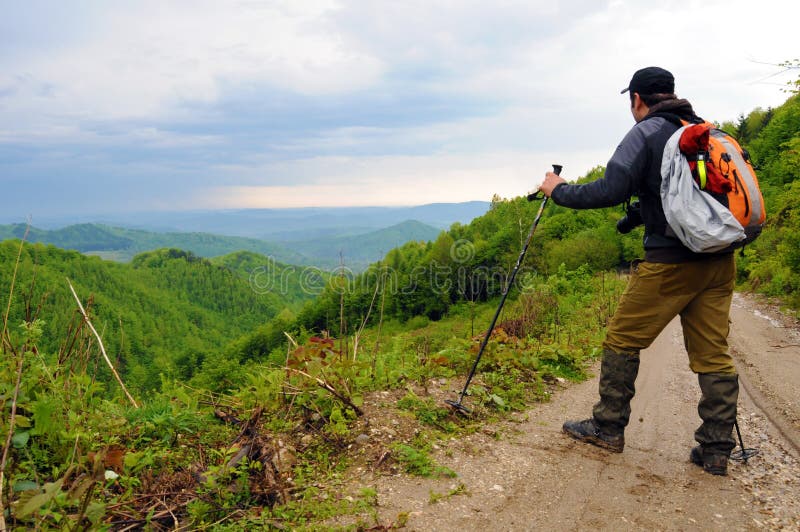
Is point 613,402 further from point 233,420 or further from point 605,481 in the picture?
point 233,420

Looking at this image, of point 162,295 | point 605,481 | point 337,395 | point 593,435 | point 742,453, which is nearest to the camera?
point 605,481

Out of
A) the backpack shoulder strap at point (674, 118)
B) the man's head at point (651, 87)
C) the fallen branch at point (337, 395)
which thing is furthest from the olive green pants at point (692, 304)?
the fallen branch at point (337, 395)

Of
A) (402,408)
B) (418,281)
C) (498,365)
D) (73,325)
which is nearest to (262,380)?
(402,408)

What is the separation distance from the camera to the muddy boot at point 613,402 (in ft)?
11.7

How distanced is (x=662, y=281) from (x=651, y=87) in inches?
55.0

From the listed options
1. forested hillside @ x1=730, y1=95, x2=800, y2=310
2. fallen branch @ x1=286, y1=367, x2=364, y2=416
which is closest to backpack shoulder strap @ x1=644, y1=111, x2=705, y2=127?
fallen branch @ x1=286, y1=367, x2=364, y2=416

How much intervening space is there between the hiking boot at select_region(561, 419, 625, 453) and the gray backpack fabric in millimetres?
1583

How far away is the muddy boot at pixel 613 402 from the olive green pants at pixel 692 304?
0.56 feet

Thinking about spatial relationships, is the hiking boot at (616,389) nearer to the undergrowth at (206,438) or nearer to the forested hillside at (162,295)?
the undergrowth at (206,438)

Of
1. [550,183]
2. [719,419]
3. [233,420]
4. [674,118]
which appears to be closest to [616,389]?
[719,419]

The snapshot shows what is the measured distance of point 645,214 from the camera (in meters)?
3.39

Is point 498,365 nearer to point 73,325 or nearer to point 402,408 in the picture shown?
point 402,408

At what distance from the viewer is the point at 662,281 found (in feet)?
10.9

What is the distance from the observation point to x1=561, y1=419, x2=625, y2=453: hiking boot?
12.0 feet
